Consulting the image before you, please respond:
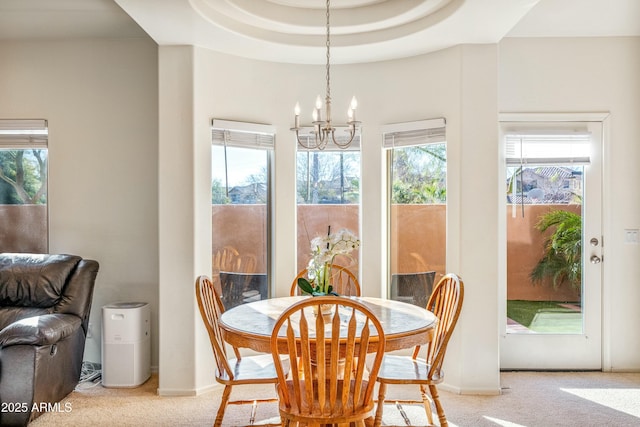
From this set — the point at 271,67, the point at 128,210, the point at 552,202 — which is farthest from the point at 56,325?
the point at 552,202

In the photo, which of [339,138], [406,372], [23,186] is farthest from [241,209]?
[406,372]

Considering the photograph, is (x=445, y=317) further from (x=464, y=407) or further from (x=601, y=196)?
(x=601, y=196)

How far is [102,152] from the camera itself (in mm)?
3846

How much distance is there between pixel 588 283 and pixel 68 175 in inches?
168

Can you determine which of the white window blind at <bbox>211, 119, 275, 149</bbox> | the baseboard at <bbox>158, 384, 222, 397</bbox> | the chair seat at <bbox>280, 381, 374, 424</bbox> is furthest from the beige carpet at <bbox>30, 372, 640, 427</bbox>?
the white window blind at <bbox>211, 119, 275, 149</bbox>

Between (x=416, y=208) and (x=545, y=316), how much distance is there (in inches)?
53.9

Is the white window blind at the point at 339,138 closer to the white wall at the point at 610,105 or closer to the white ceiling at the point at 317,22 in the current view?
the white ceiling at the point at 317,22

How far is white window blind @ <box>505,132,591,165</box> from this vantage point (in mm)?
3811

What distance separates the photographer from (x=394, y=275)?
391 centimetres

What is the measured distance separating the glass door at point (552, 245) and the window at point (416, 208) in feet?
1.97

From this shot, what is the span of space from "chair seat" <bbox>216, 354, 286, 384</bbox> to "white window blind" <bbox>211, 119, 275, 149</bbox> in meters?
1.67

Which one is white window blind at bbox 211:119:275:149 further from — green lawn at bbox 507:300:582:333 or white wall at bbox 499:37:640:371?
green lawn at bbox 507:300:582:333

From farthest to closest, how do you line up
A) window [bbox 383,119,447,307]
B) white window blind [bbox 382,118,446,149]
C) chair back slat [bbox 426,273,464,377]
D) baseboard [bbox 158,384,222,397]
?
window [bbox 383,119,447,307] → white window blind [bbox 382,118,446,149] → baseboard [bbox 158,384,222,397] → chair back slat [bbox 426,273,464,377]

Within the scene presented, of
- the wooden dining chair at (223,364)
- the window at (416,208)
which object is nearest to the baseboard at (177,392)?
the wooden dining chair at (223,364)
